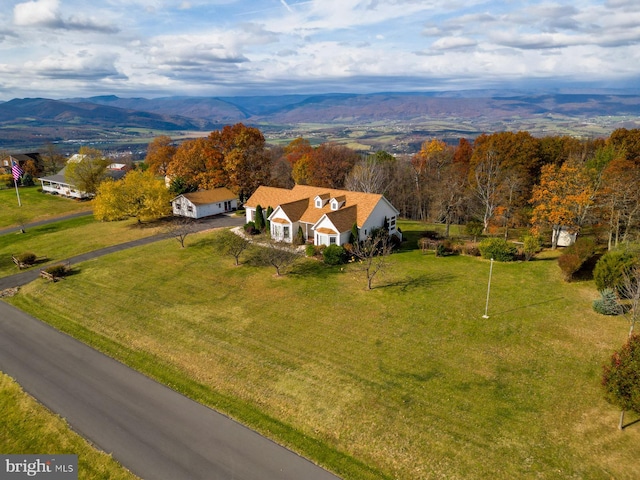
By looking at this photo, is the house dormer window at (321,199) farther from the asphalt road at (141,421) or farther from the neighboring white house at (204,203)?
the asphalt road at (141,421)

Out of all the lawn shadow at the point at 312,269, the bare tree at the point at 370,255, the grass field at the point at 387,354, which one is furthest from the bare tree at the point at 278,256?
the bare tree at the point at 370,255

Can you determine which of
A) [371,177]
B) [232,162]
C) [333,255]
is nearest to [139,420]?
[333,255]

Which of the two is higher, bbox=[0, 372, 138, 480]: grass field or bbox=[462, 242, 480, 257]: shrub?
bbox=[462, 242, 480, 257]: shrub

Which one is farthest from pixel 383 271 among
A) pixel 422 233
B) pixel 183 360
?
pixel 183 360

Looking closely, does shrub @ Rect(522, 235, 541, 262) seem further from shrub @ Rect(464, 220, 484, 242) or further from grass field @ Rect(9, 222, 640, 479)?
shrub @ Rect(464, 220, 484, 242)

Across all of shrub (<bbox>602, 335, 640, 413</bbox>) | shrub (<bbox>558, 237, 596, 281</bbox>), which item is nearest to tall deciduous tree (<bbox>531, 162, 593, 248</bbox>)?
shrub (<bbox>558, 237, 596, 281</bbox>)
